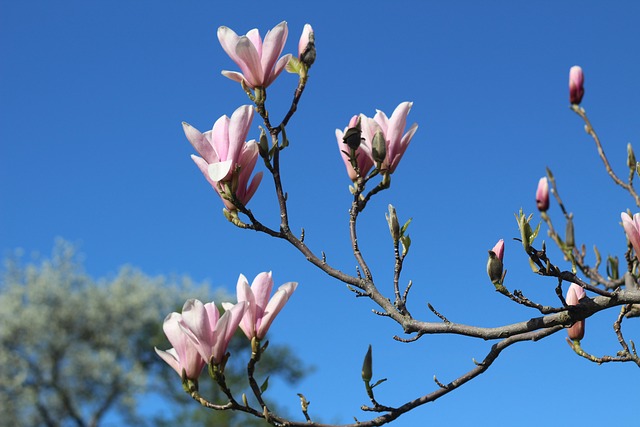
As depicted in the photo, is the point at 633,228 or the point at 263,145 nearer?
the point at 633,228

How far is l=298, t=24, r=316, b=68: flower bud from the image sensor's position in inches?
72.3

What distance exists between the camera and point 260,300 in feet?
5.53

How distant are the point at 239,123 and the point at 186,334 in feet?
1.62

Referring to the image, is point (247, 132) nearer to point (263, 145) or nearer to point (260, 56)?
point (263, 145)

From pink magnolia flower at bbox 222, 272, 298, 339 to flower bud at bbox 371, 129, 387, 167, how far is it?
35cm

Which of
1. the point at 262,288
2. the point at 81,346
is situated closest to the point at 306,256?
the point at 262,288

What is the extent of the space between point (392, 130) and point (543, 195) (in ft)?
1.25

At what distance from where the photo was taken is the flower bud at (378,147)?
171 cm

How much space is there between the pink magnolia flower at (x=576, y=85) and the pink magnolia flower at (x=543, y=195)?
46 centimetres

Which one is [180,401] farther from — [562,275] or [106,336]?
[562,275]

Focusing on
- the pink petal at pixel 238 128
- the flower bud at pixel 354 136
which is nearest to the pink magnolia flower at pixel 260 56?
the pink petal at pixel 238 128

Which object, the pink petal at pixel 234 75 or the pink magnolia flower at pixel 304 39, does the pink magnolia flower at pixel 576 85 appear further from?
the pink petal at pixel 234 75

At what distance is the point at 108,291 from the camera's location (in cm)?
1812

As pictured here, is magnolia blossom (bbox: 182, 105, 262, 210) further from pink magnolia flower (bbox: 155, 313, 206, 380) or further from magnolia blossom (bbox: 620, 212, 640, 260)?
magnolia blossom (bbox: 620, 212, 640, 260)
